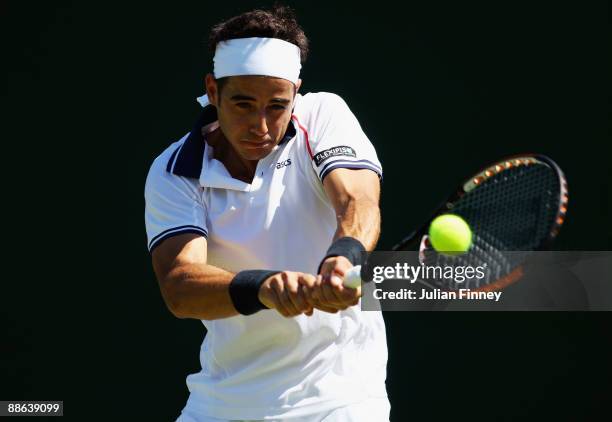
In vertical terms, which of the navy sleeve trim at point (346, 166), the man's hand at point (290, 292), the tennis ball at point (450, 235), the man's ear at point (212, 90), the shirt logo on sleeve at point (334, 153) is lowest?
the man's hand at point (290, 292)

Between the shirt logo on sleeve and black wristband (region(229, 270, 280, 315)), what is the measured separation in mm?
479

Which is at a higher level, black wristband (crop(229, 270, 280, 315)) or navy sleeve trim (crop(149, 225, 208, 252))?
navy sleeve trim (crop(149, 225, 208, 252))

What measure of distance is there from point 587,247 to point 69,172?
2.17m

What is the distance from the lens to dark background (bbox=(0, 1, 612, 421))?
535 centimetres

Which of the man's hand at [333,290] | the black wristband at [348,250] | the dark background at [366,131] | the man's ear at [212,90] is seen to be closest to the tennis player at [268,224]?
the man's ear at [212,90]

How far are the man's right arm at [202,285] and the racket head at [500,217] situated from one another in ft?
1.42

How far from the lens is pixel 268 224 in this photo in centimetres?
363

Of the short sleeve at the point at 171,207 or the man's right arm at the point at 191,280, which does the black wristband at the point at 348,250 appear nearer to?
the man's right arm at the point at 191,280

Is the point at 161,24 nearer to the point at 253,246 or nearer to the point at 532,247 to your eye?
the point at 253,246

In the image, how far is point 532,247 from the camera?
10.9ft

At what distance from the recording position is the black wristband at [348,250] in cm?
320

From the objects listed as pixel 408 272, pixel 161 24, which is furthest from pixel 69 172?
pixel 408 272

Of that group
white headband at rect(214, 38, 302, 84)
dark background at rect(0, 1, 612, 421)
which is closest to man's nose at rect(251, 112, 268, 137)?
white headband at rect(214, 38, 302, 84)

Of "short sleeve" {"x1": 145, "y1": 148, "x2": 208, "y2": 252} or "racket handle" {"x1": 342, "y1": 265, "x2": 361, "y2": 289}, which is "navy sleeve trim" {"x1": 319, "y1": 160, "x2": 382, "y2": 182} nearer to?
"short sleeve" {"x1": 145, "y1": 148, "x2": 208, "y2": 252}
